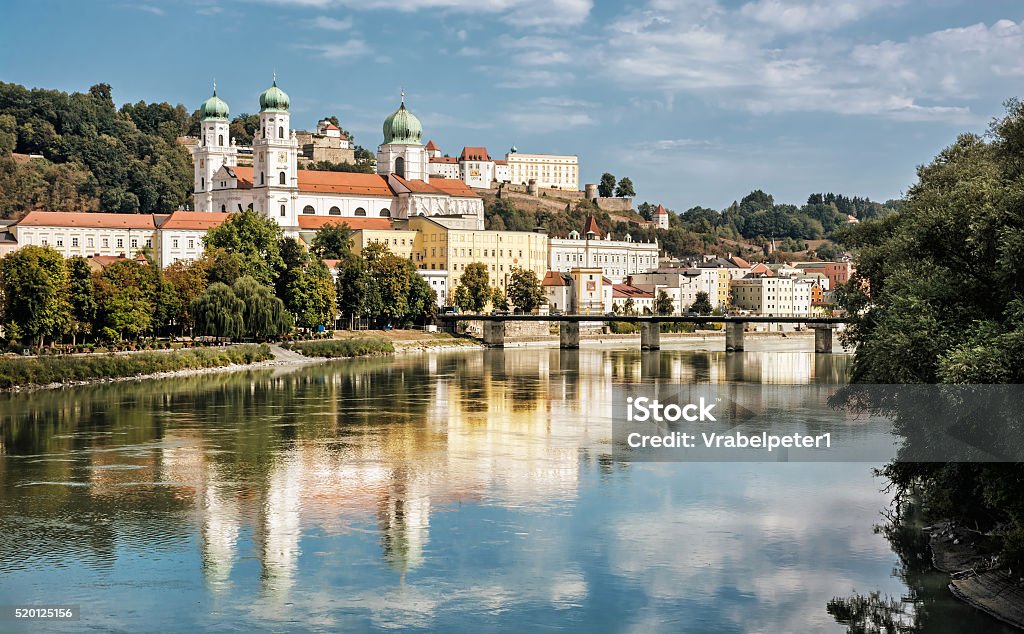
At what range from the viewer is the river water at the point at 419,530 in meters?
16.5

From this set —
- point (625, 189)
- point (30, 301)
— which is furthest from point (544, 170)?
point (30, 301)

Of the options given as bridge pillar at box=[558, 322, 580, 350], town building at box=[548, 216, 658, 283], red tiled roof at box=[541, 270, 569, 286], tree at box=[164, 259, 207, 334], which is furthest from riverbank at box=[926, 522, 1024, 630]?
town building at box=[548, 216, 658, 283]

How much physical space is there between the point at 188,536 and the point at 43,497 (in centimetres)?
434

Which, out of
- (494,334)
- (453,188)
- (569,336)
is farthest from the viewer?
(453,188)

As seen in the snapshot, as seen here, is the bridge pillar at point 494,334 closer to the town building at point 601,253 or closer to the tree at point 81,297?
the tree at point 81,297

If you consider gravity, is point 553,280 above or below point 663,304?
above

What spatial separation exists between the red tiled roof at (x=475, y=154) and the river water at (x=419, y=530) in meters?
114

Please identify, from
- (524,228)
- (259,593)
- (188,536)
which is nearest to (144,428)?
(188,536)

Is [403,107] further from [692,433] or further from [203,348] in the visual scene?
[692,433]

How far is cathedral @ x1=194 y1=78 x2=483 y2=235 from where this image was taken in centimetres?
9844

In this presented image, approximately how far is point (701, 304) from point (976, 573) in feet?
350

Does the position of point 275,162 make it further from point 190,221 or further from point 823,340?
point 823,340

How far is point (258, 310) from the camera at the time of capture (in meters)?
59.1

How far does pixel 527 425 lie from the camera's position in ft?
110
